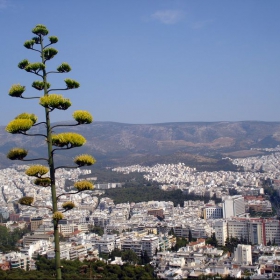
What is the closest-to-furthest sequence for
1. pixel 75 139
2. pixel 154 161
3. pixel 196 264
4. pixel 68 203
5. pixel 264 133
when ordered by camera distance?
pixel 75 139
pixel 68 203
pixel 196 264
pixel 154 161
pixel 264 133

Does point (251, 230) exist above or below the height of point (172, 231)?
above

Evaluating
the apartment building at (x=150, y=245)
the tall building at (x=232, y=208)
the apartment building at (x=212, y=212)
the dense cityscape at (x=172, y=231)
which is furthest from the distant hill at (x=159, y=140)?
the apartment building at (x=150, y=245)

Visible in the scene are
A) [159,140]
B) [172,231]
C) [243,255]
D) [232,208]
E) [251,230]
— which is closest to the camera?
[243,255]

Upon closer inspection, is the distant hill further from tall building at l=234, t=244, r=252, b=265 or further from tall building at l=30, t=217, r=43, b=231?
tall building at l=234, t=244, r=252, b=265

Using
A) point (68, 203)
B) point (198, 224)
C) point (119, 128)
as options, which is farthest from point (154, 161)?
point (68, 203)

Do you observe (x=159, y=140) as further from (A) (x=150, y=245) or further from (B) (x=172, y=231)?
(A) (x=150, y=245)

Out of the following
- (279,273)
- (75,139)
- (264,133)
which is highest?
(264,133)

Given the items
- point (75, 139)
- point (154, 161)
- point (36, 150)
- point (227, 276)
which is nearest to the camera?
point (75, 139)

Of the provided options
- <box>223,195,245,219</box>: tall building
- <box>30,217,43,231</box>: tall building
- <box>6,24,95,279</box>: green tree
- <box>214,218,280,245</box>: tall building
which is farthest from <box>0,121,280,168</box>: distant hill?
<box>6,24,95,279</box>: green tree

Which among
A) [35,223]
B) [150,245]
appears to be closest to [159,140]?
[35,223]

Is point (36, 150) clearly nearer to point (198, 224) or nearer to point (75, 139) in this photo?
point (198, 224)
